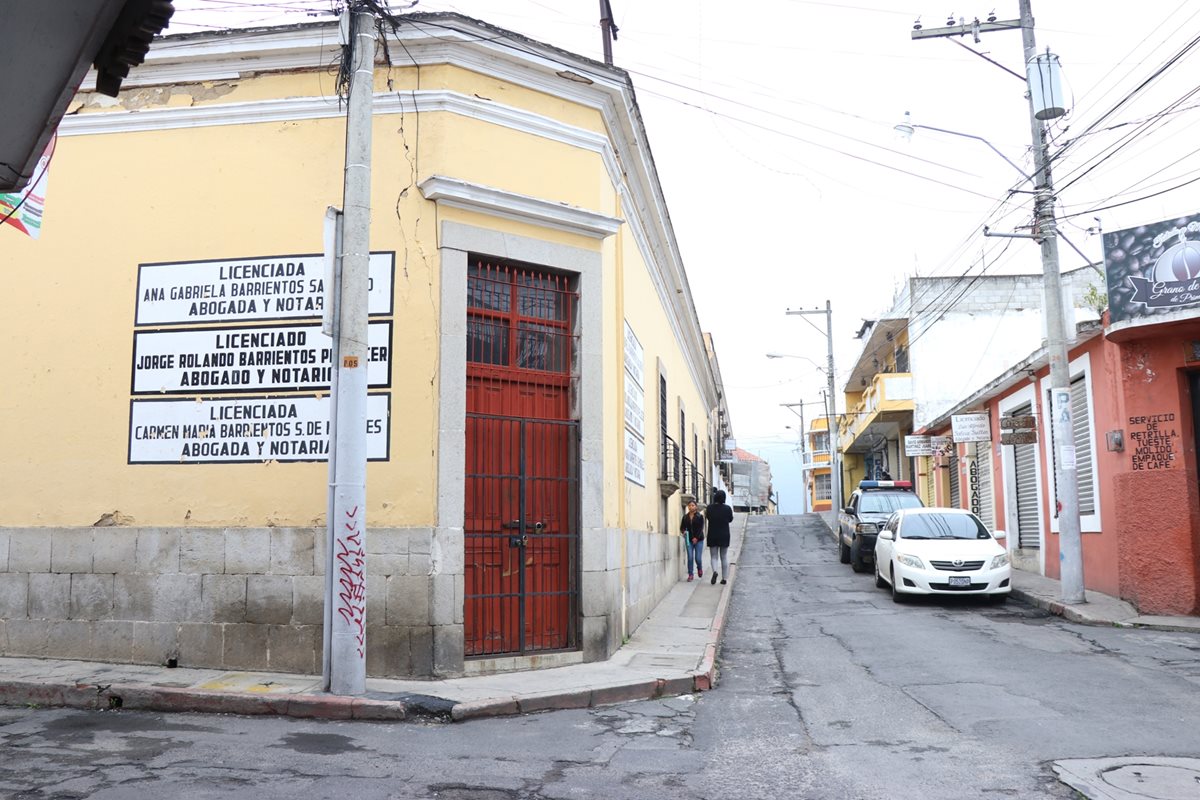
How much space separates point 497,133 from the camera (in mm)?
9648

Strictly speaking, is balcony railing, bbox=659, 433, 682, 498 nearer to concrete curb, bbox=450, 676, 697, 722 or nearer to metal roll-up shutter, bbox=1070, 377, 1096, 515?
metal roll-up shutter, bbox=1070, 377, 1096, 515

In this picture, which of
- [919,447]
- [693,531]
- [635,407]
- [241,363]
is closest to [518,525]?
[241,363]

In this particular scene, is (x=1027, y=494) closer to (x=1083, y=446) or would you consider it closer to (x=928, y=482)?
(x=1083, y=446)

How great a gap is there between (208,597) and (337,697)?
212 centimetres

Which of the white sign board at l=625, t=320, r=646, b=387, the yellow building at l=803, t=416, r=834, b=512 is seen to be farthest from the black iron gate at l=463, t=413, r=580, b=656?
the yellow building at l=803, t=416, r=834, b=512

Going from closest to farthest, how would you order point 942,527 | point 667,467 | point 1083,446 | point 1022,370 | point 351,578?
point 351,578, point 1083,446, point 942,527, point 667,467, point 1022,370

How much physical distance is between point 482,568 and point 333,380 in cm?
238

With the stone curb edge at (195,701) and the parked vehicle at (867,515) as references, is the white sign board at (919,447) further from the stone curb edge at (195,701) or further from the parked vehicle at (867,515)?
the stone curb edge at (195,701)

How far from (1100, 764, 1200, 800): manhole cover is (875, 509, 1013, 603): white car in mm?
9171

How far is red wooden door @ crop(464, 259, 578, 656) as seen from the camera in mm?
9180

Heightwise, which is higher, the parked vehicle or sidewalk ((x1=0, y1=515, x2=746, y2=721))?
the parked vehicle

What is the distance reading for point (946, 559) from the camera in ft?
49.1

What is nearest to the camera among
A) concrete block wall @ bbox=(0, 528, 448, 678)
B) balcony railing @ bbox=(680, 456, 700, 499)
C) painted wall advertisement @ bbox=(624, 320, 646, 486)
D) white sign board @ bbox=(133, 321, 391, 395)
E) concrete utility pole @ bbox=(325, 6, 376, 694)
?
concrete utility pole @ bbox=(325, 6, 376, 694)

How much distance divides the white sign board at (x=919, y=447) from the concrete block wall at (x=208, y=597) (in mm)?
21439
